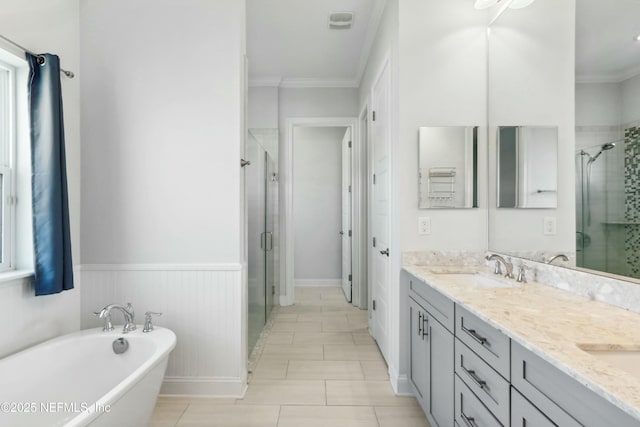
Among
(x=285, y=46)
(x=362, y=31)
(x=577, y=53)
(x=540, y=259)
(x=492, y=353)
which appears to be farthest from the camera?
(x=285, y=46)

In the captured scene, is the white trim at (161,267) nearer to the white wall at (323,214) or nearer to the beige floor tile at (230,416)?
the beige floor tile at (230,416)

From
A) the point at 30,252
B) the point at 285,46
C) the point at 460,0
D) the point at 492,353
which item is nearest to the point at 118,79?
the point at 30,252

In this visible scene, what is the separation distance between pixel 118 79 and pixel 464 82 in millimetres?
2242

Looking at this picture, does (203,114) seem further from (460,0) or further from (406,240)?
(460,0)

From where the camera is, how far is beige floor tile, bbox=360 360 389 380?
252 centimetres

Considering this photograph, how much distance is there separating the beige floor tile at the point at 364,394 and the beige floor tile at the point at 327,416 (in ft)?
0.24

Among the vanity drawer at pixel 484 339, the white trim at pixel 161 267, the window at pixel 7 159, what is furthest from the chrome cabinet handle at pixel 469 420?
the window at pixel 7 159

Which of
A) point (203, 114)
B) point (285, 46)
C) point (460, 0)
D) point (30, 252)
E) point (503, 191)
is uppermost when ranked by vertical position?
point (285, 46)

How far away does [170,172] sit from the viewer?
2.26 meters

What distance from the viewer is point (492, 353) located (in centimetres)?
120

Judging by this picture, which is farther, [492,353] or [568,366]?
[492,353]

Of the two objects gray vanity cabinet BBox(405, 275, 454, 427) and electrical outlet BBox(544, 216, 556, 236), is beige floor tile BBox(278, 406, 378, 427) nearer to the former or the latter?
gray vanity cabinet BBox(405, 275, 454, 427)

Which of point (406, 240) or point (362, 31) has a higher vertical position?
point (362, 31)

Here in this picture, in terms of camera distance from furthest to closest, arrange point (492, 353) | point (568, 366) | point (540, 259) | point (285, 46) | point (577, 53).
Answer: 1. point (285, 46)
2. point (540, 259)
3. point (577, 53)
4. point (492, 353)
5. point (568, 366)
